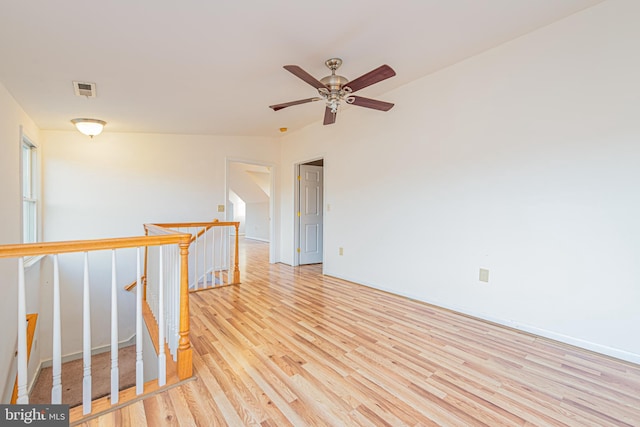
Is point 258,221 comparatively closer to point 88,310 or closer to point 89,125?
point 89,125

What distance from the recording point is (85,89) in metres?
2.89

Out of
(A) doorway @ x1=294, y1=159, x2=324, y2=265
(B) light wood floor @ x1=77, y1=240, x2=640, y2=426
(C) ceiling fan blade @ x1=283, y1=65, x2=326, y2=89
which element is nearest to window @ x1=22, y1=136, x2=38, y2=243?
(B) light wood floor @ x1=77, y1=240, x2=640, y2=426

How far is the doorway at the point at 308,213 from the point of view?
5414 mm

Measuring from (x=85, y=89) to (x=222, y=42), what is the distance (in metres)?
1.73

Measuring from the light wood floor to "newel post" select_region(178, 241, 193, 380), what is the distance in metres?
0.09

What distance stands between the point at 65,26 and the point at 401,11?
2.32 metres

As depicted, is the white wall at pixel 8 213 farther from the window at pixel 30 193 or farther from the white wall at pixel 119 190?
the white wall at pixel 119 190

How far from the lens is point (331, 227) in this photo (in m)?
4.57

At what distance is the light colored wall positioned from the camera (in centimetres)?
998

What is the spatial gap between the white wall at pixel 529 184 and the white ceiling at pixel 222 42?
30 cm

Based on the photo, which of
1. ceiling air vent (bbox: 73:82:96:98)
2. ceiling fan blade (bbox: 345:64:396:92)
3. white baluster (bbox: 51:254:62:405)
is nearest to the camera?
white baluster (bbox: 51:254:62:405)

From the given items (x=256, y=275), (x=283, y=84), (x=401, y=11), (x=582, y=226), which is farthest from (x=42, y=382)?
(x=582, y=226)

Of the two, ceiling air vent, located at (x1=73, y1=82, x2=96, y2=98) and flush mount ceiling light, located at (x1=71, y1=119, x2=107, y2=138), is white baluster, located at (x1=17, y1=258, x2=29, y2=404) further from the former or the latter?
flush mount ceiling light, located at (x1=71, y1=119, x2=107, y2=138)

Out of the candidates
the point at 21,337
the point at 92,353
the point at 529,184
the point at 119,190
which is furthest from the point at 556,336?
the point at 92,353
